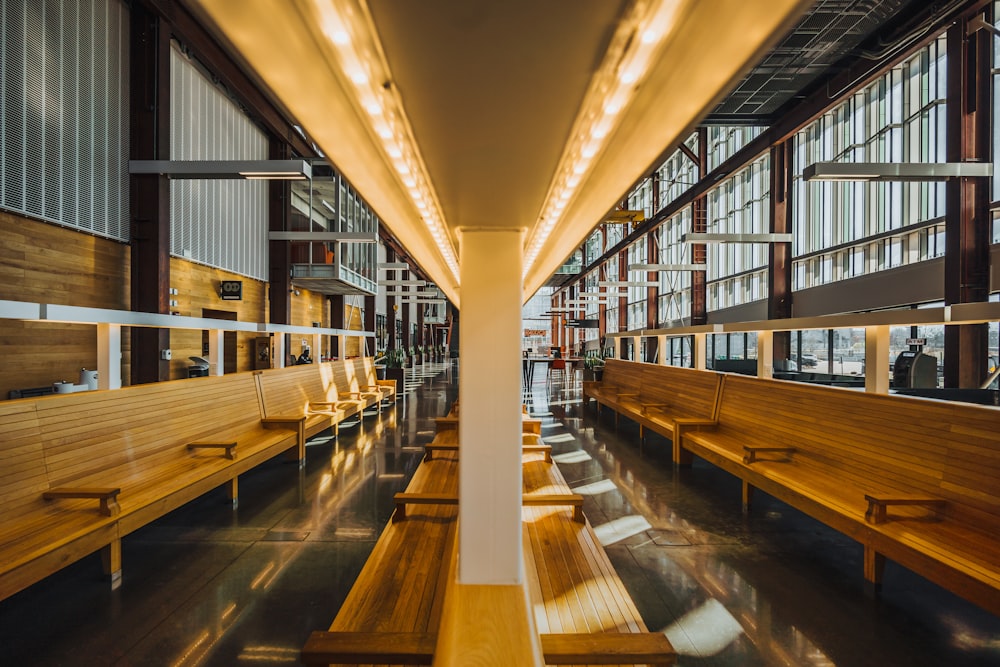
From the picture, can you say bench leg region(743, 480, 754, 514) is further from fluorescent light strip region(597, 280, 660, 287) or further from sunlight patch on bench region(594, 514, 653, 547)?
fluorescent light strip region(597, 280, 660, 287)

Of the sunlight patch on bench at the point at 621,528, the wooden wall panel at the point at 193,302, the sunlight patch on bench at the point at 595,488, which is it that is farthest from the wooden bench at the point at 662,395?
the wooden wall panel at the point at 193,302

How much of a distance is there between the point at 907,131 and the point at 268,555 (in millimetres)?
11511

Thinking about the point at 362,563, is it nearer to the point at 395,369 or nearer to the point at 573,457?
the point at 573,457

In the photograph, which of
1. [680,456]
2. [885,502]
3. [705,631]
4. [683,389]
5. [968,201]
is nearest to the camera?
[705,631]

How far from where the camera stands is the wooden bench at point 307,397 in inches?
233

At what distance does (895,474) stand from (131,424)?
5.24m

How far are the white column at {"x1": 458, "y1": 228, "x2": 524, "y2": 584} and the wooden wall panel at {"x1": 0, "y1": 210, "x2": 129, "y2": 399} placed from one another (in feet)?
19.8

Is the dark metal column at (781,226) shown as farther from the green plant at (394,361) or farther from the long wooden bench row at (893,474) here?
the green plant at (394,361)

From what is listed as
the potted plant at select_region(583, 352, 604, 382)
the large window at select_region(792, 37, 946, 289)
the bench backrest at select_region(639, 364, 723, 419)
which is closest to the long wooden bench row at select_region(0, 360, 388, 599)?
the bench backrest at select_region(639, 364, 723, 419)

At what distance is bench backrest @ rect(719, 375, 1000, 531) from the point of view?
2.59 meters

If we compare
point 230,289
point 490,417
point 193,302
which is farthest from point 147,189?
point 490,417

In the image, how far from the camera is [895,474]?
3.10 metres

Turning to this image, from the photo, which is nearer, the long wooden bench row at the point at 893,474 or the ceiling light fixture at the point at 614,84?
the ceiling light fixture at the point at 614,84

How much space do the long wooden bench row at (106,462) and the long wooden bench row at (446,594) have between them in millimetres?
1535
